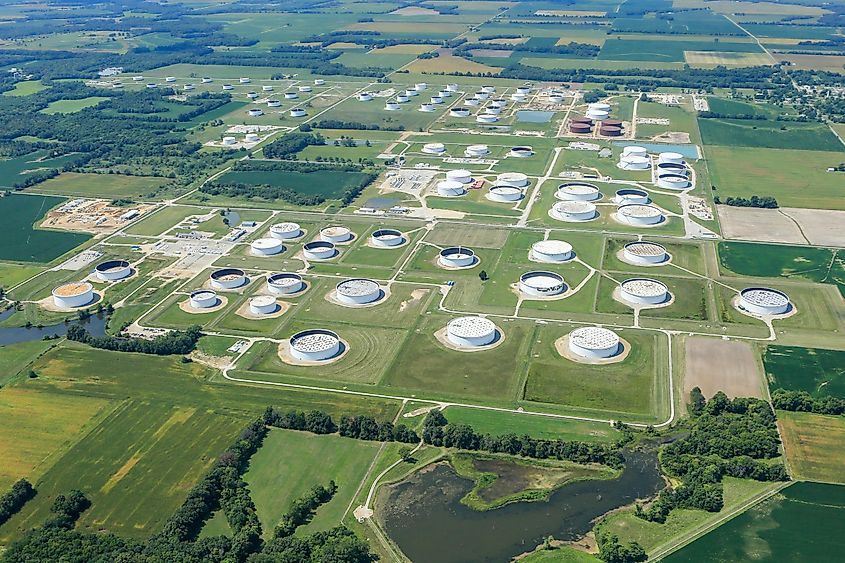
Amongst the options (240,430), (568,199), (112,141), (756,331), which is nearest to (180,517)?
(240,430)

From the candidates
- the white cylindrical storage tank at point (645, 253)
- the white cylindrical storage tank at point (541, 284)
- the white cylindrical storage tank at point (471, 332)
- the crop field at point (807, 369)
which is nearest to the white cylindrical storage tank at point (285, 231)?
the white cylindrical storage tank at point (541, 284)

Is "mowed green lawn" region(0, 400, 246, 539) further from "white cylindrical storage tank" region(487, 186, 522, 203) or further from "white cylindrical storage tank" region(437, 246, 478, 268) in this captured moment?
"white cylindrical storage tank" region(487, 186, 522, 203)

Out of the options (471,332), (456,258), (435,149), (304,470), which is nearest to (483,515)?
(304,470)

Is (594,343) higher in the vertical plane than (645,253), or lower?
lower

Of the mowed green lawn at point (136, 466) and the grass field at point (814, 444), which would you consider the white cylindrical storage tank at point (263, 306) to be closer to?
the mowed green lawn at point (136, 466)

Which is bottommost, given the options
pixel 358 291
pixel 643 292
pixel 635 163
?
pixel 358 291

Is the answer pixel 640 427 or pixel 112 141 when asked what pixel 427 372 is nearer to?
pixel 640 427

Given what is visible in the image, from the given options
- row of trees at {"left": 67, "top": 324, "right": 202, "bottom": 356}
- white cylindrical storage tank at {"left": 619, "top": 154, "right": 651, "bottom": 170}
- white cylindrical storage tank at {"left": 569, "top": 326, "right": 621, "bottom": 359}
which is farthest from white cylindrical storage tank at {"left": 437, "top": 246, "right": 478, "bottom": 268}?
white cylindrical storage tank at {"left": 619, "top": 154, "right": 651, "bottom": 170}

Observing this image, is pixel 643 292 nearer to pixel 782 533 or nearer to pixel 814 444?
pixel 814 444
